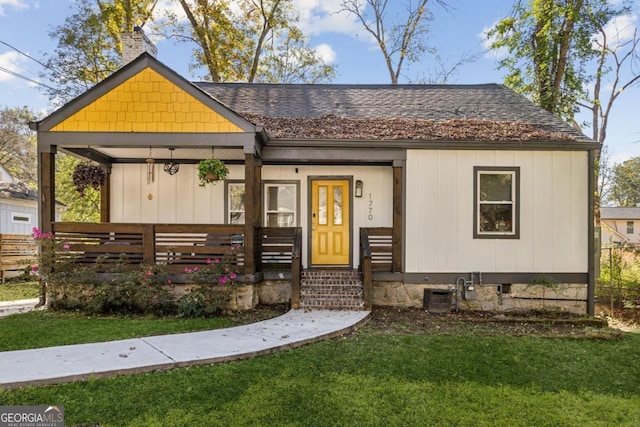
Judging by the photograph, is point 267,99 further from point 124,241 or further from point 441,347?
point 441,347

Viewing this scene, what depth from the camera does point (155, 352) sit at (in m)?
4.25

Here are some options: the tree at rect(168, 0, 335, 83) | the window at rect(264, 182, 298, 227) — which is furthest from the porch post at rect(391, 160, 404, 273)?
the tree at rect(168, 0, 335, 83)

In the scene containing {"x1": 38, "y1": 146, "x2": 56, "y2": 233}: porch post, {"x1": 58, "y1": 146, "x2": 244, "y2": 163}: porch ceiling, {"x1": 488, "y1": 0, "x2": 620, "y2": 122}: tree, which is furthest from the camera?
{"x1": 488, "y1": 0, "x2": 620, "y2": 122}: tree

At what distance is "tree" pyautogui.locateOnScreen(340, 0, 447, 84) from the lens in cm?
1769

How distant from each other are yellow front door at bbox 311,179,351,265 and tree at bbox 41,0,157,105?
1225 cm

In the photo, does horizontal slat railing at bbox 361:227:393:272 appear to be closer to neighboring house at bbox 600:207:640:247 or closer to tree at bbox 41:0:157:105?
tree at bbox 41:0:157:105

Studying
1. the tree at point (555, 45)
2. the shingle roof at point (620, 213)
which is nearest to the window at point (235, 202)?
the tree at point (555, 45)

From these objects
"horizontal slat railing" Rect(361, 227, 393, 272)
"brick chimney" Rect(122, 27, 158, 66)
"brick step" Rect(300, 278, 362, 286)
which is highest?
"brick chimney" Rect(122, 27, 158, 66)

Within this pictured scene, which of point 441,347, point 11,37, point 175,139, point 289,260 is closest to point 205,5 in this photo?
point 11,37

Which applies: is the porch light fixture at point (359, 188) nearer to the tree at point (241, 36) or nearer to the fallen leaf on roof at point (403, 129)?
the fallen leaf on roof at point (403, 129)

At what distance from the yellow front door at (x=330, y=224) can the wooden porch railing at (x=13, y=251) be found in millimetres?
7803

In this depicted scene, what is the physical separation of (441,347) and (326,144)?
159 inches

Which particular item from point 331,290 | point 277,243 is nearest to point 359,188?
point 277,243

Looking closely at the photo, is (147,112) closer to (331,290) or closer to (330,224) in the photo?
(330,224)
